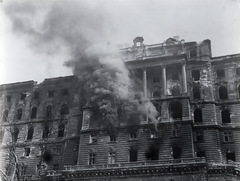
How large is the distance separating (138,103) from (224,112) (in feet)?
41.8

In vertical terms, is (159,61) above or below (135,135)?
above

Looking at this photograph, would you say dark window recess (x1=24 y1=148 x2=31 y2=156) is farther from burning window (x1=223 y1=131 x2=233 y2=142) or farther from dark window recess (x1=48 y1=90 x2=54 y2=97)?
burning window (x1=223 y1=131 x2=233 y2=142)

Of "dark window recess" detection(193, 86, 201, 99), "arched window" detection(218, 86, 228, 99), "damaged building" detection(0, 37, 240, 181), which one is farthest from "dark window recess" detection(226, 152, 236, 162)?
"dark window recess" detection(193, 86, 201, 99)

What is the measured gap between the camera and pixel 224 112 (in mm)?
52875

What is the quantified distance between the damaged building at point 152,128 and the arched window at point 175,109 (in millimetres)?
146

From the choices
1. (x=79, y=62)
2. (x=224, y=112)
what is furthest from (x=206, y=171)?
(x=79, y=62)

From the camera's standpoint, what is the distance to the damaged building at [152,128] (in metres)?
47.6

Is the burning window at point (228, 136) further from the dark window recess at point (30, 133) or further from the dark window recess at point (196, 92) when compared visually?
the dark window recess at point (30, 133)

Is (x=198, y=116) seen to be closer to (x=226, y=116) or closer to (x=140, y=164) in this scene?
(x=226, y=116)

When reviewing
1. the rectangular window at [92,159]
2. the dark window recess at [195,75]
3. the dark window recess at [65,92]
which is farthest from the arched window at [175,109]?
the dark window recess at [65,92]

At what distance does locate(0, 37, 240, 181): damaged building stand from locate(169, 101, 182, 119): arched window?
0.15 metres

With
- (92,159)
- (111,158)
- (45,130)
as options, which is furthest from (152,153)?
(45,130)

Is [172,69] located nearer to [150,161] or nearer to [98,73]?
[98,73]

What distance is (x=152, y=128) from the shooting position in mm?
51469
